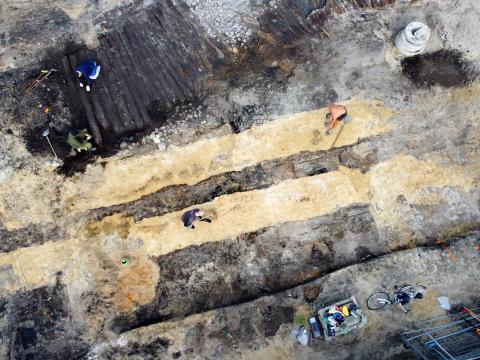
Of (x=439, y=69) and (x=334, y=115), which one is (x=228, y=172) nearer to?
(x=334, y=115)

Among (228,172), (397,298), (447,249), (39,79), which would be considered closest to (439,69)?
(447,249)

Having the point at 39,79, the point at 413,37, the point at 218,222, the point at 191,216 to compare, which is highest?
the point at 39,79

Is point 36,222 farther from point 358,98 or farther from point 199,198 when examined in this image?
point 358,98

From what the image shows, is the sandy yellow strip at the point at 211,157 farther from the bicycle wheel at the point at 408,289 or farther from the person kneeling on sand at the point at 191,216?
the bicycle wheel at the point at 408,289

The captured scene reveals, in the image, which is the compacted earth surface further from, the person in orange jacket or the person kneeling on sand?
the person kneeling on sand

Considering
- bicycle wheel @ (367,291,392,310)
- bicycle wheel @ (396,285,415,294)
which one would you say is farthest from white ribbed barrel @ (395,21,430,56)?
bicycle wheel @ (367,291,392,310)

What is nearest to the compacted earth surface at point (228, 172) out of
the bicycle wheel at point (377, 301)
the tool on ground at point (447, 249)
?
the tool on ground at point (447, 249)
